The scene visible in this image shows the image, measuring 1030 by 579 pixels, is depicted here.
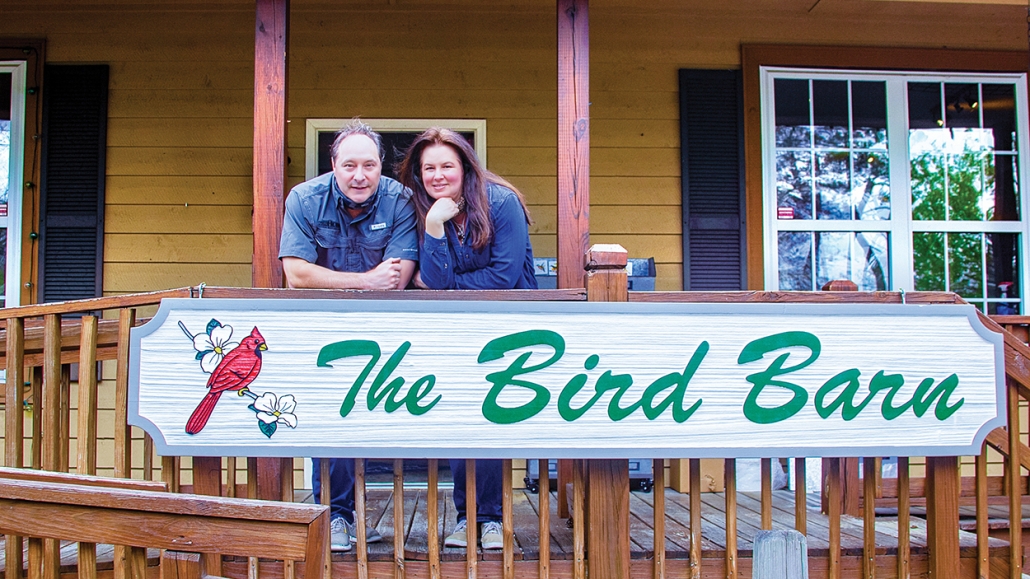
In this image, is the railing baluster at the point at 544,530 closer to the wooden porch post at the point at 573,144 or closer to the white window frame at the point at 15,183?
the wooden porch post at the point at 573,144

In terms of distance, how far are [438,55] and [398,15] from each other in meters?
0.32

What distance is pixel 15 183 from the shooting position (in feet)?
13.4

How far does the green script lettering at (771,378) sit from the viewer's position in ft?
7.67

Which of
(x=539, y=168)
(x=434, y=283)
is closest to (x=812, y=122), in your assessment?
(x=539, y=168)

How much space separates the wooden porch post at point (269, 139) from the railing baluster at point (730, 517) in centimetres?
168

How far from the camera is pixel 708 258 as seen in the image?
13.7 ft

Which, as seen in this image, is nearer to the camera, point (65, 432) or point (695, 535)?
point (695, 535)

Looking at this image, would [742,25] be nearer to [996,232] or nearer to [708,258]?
[708,258]

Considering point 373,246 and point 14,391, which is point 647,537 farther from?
point 14,391

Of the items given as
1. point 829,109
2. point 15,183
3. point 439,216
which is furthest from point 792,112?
point 15,183

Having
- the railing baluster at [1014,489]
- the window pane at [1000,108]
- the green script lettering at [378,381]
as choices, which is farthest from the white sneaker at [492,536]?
the window pane at [1000,108]

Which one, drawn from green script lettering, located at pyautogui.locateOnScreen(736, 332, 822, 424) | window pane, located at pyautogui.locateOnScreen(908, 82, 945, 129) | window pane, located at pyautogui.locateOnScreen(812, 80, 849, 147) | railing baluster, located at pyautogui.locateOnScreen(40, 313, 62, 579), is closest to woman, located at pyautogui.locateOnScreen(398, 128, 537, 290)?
green script lettering, located at pyautogui.locateOnScreen(736, 332, 822, 424)

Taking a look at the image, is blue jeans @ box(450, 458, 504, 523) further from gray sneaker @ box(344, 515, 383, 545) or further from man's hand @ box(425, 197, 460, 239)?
man's hand @ box(425, 197, 460, 239)

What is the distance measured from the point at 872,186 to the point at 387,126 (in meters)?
2.89
